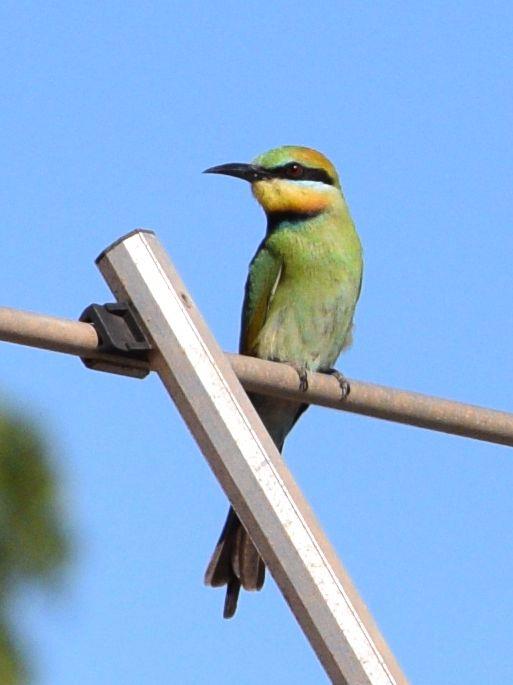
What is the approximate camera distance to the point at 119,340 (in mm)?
2422

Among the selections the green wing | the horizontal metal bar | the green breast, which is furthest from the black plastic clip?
the green wing

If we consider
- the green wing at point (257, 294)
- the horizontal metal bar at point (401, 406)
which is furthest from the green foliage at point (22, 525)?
the horizontal metal bar at point (401, 406)

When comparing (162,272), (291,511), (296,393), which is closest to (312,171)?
(296,393)

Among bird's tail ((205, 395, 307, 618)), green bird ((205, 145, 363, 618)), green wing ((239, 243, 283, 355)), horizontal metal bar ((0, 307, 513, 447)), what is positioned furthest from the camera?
green wing ((239, 243, 283, 355))

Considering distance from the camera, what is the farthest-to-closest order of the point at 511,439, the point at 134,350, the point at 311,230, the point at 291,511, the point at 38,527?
the point at 38,527 < the point at 311,230 < the point at 511,439 < the point at 134,350 < the point at 291,511

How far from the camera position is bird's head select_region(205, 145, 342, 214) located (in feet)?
16.9

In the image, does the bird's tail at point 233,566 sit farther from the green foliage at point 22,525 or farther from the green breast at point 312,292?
the green foliage at point 22,525

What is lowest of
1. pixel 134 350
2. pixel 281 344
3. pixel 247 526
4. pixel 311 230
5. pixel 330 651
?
pixel 330 651

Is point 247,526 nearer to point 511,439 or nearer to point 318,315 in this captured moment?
point 511,439

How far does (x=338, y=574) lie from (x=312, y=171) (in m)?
3.28

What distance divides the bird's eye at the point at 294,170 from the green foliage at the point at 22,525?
54.9 inches

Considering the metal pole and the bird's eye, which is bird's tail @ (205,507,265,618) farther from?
the bird's eye

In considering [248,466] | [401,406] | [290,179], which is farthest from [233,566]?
[290,179]

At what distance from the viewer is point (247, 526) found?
2172mm
